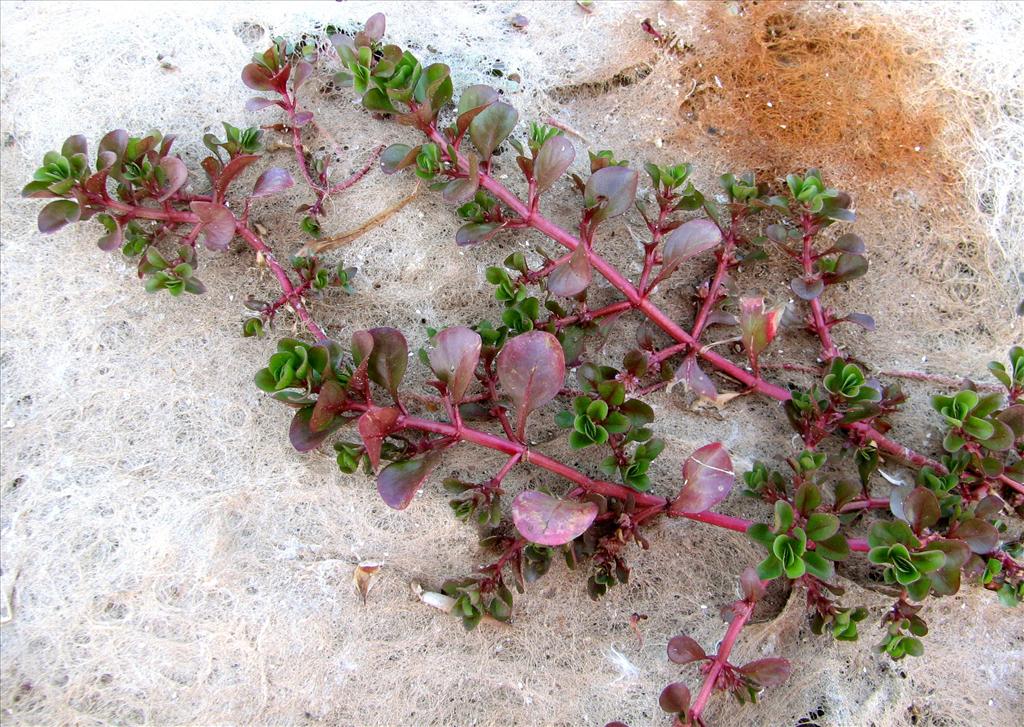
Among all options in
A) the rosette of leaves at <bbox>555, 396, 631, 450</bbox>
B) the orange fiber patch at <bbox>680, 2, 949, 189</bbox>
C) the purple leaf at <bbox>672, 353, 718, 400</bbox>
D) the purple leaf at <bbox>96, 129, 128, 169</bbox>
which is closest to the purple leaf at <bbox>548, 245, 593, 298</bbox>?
the rosette of leaves at <bbox>555, 396, 631, 450</bbox>

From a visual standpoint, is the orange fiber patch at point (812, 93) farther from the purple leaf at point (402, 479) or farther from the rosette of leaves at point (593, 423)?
the purple leaf at point (402, 479)

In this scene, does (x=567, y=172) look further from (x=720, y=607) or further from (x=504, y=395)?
(x=720, y=607)

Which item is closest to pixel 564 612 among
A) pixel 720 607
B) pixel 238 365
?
pixel 720 607

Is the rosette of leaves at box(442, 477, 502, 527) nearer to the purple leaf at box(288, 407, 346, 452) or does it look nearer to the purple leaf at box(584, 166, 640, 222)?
the purple leaf at box(288, 407, 346, 452)

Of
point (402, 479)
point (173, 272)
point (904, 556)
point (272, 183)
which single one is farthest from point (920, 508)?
point (173, 272)

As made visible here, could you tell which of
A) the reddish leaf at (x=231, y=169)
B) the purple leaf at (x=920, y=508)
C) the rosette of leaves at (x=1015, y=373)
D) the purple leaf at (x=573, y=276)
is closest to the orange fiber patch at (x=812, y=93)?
the rosette of leaves at (x=1015, y=373)

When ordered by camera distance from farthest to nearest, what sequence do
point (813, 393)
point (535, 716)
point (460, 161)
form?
point (460, 161), point (813, 393), point (535, 716)
